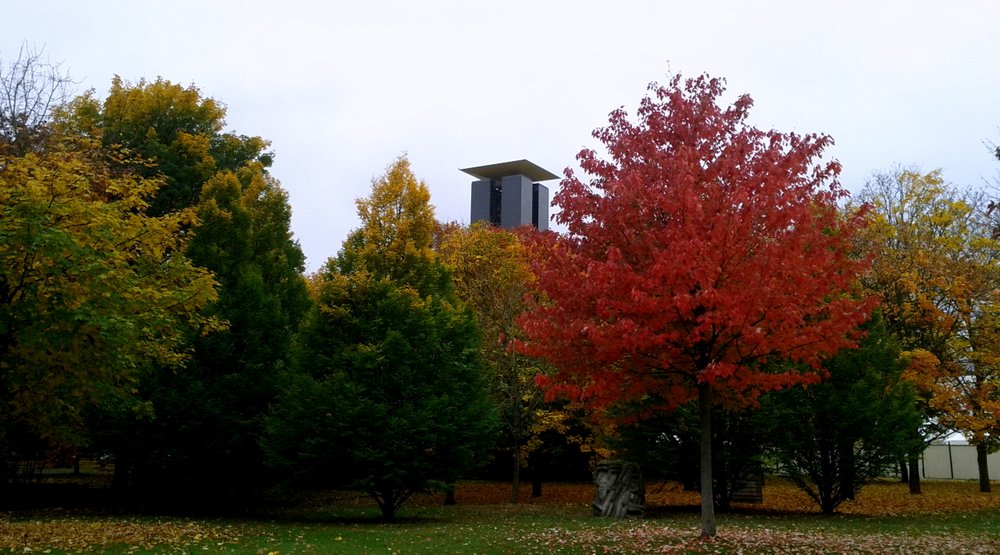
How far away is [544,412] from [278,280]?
9571 millimetres

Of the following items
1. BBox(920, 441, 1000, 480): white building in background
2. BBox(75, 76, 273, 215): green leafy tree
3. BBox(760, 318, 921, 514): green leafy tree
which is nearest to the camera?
BBox(760, 318, 921, 514): green leafy tree

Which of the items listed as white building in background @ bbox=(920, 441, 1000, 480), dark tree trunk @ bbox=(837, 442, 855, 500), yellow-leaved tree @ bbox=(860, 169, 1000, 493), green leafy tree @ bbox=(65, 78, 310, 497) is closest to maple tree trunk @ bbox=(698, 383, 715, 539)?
dark tree trunk @ bbox=(837, 442, 855, 500)

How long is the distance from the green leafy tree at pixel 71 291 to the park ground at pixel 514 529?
249 centimetres

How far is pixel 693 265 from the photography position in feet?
31.5

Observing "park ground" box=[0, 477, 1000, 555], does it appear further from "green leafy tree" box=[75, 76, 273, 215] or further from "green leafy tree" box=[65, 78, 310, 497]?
"green leafy tree" box=[75, 76, 273, 215]

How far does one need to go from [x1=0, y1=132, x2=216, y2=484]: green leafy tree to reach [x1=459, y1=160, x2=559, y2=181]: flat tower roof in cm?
4896

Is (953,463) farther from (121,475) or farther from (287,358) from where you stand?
(121,475)

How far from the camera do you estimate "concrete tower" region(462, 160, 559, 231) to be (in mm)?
61531

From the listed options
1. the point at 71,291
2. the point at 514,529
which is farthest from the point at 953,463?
the point at 71,291

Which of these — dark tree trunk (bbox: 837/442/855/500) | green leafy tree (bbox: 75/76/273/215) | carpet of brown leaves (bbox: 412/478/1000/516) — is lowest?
carpet of brown leaves (bbox: 412/478/1000/516)

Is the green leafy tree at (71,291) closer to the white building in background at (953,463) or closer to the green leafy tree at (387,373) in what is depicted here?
the green leafy tree at (387,373)

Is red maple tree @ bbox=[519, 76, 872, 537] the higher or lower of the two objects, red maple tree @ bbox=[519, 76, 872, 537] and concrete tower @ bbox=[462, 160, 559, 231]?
the lower

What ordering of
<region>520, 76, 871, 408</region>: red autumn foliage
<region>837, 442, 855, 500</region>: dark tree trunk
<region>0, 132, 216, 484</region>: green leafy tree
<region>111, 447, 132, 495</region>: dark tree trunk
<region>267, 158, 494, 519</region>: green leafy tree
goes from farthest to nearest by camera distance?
<region>111, 447, 132, 495</region>: dark tree trunk → <region>837, 442, 855, 500</region>: dark tree trunk → <region>267, 158, 494, 519</region>: green leafy tree → <region>0, 132, 216, 484</region>: green leafy tree → <region>520, 76, 871, 408</region>: red autumn foliage

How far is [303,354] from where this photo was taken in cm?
1689
